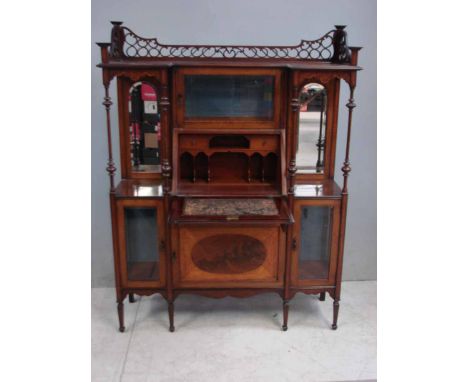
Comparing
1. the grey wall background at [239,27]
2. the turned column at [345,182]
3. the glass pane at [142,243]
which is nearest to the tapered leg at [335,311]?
the turned column at [345,182]

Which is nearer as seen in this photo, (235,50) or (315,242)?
(315,242)

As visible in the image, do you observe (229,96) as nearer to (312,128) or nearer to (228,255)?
(312,128)

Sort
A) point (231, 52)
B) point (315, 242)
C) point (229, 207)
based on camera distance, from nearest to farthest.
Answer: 1. point (229, 207)
2. point (315, 242)
3. point (231, 52)

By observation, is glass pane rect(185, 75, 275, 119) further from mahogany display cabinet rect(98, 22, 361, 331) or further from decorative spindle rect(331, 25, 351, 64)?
→ decorative spindle rect(331, 25, 351, 64)

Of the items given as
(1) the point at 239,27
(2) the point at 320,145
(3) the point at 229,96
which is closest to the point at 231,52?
(1) the point at 239,27

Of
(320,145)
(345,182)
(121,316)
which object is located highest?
(320,145)

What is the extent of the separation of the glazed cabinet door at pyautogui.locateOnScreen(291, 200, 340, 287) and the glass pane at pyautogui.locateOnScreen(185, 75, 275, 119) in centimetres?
57

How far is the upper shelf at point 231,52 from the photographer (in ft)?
8.00

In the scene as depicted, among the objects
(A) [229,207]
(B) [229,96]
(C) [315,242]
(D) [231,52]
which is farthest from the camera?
(D) [231,52]

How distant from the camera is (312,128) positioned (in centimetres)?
256

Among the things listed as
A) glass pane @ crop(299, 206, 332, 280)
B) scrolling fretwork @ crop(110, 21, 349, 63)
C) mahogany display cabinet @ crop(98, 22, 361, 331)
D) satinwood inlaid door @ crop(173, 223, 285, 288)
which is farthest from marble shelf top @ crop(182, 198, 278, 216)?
scrolling fretwork @ crop(110, 21, 349, 63)

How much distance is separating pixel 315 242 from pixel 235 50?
1235mm

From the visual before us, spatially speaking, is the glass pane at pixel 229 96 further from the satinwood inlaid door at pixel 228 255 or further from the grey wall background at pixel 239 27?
the satinwood inlaid door at pixel 228 255

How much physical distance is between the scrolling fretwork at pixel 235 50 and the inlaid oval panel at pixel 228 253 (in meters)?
1.07
